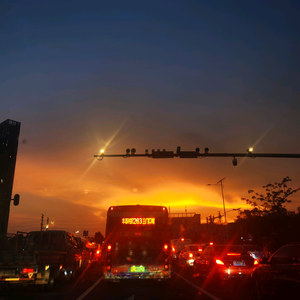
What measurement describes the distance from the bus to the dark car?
4.30 metres

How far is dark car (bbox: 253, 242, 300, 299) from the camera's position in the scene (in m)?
7.49

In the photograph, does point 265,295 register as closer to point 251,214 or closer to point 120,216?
point 120,216

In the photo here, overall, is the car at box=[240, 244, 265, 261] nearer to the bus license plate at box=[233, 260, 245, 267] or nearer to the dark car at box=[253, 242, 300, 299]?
the bus license plate at box=[233, 260, 245, 267]

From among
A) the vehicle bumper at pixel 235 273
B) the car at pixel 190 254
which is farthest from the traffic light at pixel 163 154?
the car at pixel 190 254

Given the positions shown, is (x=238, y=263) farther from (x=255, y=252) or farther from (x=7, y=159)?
(x=7, y=159)

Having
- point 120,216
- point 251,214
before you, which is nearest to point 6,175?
point 251,214

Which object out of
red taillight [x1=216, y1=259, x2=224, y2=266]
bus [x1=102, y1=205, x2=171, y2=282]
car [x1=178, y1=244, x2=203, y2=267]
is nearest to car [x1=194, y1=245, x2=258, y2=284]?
red taillight [x1=216, y1=259, x2=224, y2=266]

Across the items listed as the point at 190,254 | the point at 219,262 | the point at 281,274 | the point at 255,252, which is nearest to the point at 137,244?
the point at 219,262

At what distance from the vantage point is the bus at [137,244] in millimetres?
12523

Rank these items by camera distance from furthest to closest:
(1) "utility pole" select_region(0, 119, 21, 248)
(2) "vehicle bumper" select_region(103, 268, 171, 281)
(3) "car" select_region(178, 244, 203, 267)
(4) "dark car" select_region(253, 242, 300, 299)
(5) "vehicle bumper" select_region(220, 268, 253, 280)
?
1. (1) "utility pole" select_region(0, 119, 21, 248)
2. (3) "car" select_region(178, 244, 203, 267)
3. (5) "vehicle bumper" select_region(220, 268, 253, 280)
4. (2) "vehicle bumper" select_region(103, 268, 171, 281)
5. (4) "dark car" select_region(253, 242, 300, 299)

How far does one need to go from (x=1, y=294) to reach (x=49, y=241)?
15.3 ft

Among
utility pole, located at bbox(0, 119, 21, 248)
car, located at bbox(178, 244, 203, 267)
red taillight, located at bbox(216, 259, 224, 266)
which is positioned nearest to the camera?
red taillight, located at bbox(216, 259, 224, 266)

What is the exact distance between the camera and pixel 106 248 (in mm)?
12820

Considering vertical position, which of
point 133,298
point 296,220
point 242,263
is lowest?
point 133,298
